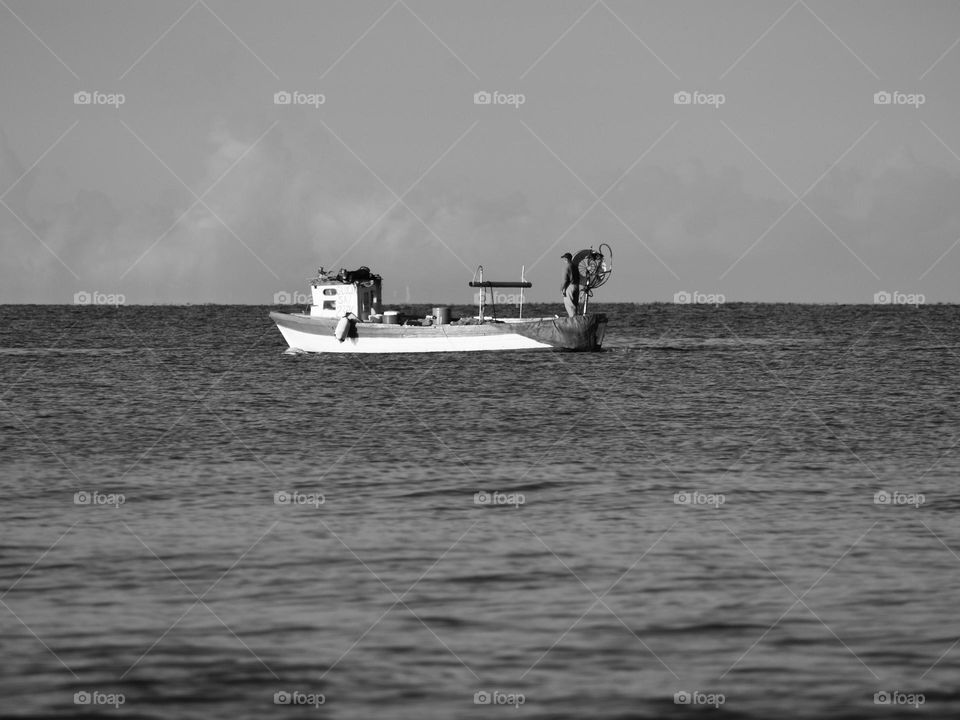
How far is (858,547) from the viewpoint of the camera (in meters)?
16.8

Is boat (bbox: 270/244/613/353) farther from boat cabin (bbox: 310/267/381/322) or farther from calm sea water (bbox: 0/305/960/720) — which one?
calm sea water (bbox: 0/305/960/720)

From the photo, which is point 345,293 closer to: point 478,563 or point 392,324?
point 392,324

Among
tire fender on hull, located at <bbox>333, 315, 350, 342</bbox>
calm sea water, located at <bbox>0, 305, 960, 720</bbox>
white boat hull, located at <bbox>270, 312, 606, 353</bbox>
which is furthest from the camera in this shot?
white boat hull, located at <bbox>270, 312, 606, 353</bbox>

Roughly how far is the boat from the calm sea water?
1889cm

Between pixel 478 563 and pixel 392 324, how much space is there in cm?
3993

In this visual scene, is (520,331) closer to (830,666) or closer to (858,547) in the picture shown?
(858,547)

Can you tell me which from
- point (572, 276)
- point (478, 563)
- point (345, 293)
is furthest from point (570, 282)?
point (478, 563)

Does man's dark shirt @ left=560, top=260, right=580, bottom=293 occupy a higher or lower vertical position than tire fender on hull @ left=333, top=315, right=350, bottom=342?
higher

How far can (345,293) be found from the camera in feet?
180

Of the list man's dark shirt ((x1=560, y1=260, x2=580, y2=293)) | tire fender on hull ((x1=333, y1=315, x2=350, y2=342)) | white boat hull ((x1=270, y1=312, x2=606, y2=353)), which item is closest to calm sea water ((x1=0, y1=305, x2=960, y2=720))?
tire fender on hull ((x1=333, y1=315, x2=350, y2=342))

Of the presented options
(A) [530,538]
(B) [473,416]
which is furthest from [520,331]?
(A) [530,538]

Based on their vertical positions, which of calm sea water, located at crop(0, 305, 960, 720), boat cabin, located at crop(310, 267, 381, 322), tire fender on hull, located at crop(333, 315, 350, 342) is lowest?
calm sea water, located at crop(0, 305, 960, 720)

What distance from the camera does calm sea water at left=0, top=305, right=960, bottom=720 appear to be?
1134cm

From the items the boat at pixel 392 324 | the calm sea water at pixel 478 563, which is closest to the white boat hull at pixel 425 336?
the boat at pixel 392 324
